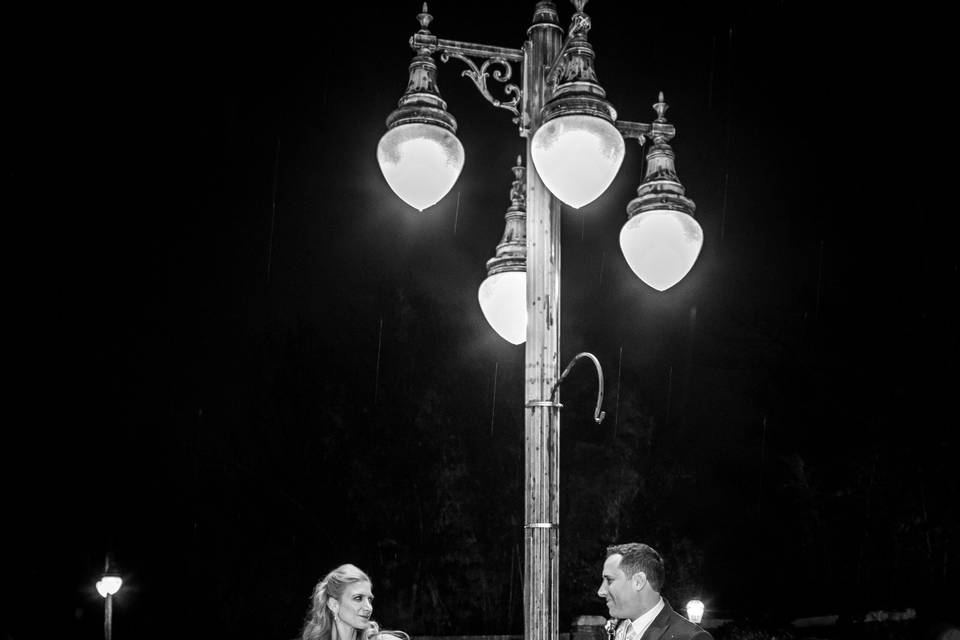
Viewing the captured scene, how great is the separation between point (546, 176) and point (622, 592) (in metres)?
2.05

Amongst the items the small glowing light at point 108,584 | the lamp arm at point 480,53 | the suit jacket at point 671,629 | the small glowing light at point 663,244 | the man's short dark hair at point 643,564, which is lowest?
the suit jacket at point 671,629

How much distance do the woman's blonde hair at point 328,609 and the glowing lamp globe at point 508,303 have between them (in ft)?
6.31

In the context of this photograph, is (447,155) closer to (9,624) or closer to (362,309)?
(362,309)

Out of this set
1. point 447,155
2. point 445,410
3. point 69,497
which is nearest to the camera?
point 447,155

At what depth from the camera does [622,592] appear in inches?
180

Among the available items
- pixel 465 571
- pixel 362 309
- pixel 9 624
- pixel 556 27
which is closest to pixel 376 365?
pixel 362 309

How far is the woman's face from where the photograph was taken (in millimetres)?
4629

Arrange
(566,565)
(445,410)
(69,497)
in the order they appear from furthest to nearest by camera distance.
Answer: (69,497) → (445,410) → (566,565)

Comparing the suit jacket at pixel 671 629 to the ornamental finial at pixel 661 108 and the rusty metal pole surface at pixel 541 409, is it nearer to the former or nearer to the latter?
the rusty metal pole surface at pixel 541 409

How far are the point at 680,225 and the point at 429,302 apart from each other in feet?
66.3

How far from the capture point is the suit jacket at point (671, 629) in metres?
4.31

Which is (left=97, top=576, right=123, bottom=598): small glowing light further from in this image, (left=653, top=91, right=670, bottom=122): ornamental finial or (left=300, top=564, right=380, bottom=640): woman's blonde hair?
(left=653, top=91, right=670, bottom=122): ornamental finial

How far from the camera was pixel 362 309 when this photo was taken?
25.1 m

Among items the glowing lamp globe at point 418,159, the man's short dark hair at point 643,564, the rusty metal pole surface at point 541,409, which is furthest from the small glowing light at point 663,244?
the man's short dark hair at point 643,564
